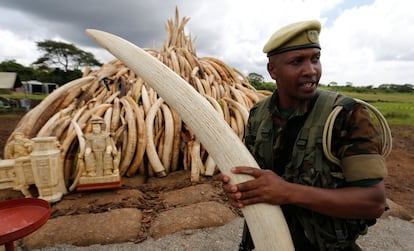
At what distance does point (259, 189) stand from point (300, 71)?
589mm

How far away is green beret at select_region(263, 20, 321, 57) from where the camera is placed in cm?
114

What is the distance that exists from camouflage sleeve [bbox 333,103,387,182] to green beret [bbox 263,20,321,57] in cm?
37

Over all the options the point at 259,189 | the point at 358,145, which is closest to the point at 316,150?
the point at 358,145

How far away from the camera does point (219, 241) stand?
2551 millimetres

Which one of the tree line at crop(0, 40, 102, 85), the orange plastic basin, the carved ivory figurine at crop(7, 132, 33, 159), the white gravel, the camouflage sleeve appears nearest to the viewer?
the camouflage sleeve

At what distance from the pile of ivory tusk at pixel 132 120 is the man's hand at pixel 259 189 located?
2.68 m

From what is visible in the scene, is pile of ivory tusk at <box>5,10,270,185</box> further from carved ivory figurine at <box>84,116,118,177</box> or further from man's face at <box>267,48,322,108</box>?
man's face at <box>267,48,322,108</box>

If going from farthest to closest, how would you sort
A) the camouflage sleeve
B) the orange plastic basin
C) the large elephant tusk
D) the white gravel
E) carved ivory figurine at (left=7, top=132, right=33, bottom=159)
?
carved ivory figurine at (left=7, top=132, right=33, bottom=159)
the white gravel
the orange plastic basin
the large elephant tusk
the camouflage sleeve

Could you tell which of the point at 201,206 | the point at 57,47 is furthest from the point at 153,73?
the point at 57,47

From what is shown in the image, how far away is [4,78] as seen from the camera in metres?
24.5

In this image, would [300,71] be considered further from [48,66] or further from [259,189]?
[48,66]

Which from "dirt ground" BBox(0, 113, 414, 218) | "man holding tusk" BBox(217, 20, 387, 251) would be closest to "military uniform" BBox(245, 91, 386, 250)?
"man holding tusk" BBox(217, 20, 387, 251)

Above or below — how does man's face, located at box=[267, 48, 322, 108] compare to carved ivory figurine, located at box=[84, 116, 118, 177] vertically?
above

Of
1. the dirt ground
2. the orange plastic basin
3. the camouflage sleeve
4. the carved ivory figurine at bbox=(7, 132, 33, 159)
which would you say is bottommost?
the dirt ground
